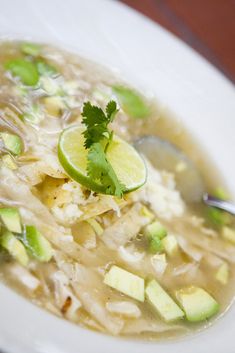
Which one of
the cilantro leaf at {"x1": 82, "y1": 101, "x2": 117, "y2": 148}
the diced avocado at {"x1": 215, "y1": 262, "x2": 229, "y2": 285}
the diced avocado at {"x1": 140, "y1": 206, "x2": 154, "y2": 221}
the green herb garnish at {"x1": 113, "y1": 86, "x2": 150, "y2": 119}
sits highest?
the cilantro leaf at {"x1": 82, "y1": 101, "x2": 117, "y2": 148}

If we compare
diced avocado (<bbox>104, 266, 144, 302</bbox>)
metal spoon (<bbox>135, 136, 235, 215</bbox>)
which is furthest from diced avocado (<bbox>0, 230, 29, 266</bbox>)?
metal spoon (<bbox>135, 136, 235, 215</bbox>)

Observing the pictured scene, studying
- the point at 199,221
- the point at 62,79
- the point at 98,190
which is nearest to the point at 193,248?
the point at 199,221

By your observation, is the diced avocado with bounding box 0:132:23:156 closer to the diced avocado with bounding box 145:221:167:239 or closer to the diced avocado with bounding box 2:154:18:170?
the diced avocado with bounding box 2:154:18:170

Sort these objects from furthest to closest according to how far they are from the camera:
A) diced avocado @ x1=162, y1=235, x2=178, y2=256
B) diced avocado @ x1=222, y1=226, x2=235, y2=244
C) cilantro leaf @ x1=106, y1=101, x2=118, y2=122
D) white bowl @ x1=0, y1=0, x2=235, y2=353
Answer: white bowl @ x1=0, y1=0, x2=235, y2=353, diced avocado @ x1=222, y1=226, x2=235, y2=244, diced avocado @ x1=162, y1=235, x2=178, y2=256, cilantro leaf @ x1=106, y1=101, x2=118, y2=122

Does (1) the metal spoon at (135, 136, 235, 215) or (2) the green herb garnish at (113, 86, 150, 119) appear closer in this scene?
(1) the metal spoon at (135, 136, 235, 215)

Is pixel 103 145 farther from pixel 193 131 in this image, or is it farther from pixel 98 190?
pixel 193 131

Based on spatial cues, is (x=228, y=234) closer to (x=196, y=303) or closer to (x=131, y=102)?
(x=196, y=303)
